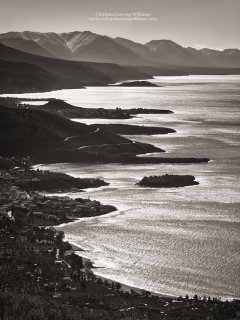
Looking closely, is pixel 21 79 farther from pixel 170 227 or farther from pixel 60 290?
pixel 60 290

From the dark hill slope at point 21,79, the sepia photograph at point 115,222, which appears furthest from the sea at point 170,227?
the dark hill slope at point 21,79

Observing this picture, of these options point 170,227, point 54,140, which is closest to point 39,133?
point 54,140

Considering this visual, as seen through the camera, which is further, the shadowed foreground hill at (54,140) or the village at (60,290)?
the shadowed foreground hill at (54,140)

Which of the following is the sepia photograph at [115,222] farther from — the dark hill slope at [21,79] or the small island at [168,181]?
the dark hill slope at [21,79]

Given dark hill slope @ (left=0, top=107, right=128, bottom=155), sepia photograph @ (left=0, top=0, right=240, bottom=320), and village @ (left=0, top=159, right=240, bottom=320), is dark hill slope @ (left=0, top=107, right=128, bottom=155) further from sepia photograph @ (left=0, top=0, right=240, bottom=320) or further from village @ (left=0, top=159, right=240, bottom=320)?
village @ (left=0, top=159, right=240, bottom=320)

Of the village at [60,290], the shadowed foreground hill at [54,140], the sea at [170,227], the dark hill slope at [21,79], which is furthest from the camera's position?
the dark hill slope at [21,79]

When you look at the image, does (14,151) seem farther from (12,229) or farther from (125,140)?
(12,229)

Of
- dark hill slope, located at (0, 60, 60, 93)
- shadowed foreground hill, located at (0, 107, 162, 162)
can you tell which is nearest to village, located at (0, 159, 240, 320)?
shadowed foreground hill, located at (0, 107, 162, 162)

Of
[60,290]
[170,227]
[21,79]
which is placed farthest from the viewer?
[21,79]

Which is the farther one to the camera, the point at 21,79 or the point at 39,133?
Answer: the point at 21,79
